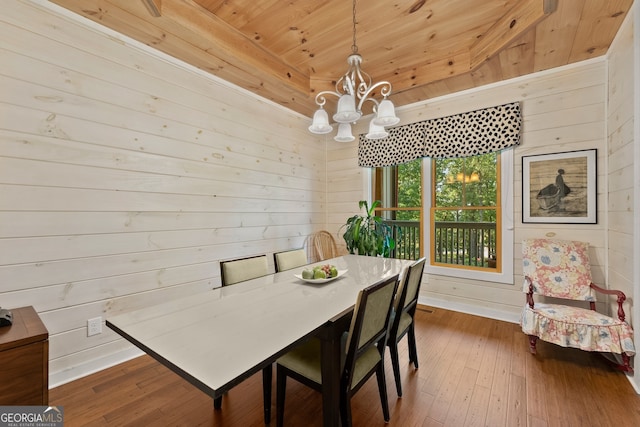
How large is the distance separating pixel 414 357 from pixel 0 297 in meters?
2.88

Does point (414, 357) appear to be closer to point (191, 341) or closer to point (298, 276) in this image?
point (298, 276)

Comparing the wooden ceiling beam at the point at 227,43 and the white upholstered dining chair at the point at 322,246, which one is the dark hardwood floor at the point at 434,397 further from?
the wooden ceiling beam at the point at 227,43

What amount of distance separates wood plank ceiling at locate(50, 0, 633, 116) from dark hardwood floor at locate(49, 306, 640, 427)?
269cm

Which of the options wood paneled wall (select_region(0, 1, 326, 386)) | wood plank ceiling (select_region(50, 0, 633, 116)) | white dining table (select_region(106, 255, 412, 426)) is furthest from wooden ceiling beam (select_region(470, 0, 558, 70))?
wood paneled wall (select_region(0, 1, 326, 386))

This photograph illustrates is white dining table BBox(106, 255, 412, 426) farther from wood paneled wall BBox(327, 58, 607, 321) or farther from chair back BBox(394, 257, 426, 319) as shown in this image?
wood paneled wall BBox(327, 58, 607, 321)

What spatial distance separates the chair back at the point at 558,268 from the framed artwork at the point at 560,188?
28 cm

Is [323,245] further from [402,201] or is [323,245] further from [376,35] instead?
[376,35]

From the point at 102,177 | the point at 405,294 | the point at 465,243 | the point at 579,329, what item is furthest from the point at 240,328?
the point at 465,243

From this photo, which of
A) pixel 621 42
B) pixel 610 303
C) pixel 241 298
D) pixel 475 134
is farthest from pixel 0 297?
pixel 621 42

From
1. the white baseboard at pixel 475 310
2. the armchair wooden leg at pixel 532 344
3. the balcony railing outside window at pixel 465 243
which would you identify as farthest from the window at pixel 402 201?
the armchair wooden leg at pixel 532 344

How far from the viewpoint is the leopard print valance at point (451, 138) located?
3.06 meters

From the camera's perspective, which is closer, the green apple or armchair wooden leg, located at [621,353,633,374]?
the green apple

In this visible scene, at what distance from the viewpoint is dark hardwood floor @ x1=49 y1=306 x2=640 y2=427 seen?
1664mm

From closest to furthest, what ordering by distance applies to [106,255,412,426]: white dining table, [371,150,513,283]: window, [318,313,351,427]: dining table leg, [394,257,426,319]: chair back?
[106,255,412,426]: white dining table < [318,313,351,427]: dining table leg < [394,257,426,319]: chair back < [371,150,513,283]: window
